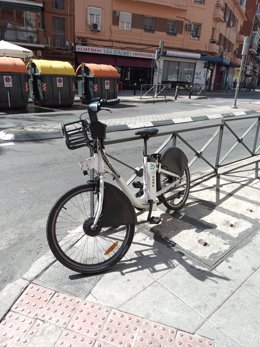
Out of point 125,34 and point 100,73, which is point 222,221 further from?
point 125,34

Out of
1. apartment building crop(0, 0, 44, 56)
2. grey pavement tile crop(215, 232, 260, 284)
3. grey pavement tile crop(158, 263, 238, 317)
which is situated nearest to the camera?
grey pavement tile crop(158, 263, 238, 317)

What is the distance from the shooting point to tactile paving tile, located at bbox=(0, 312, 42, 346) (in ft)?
6.46

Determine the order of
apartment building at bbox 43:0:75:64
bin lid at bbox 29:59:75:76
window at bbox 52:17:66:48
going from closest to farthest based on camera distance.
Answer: bin lid at bbox 29:59:75:76 → apartment building at bbox 43:0:75:64 → window at bbox 52:17:66:48

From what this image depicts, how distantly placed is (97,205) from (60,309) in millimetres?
881

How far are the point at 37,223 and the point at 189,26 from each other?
31.7 m

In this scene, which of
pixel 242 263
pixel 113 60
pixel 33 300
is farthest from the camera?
pixel 113 60

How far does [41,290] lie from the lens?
2.42 m

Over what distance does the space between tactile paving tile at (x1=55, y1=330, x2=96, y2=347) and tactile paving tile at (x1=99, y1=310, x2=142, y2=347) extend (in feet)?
0.29

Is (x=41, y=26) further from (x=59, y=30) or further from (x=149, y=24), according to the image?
(x=149, y=24)

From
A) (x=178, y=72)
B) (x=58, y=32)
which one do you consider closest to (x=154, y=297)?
(x=58, y=32)

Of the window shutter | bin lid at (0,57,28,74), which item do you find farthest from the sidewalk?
the window shutter

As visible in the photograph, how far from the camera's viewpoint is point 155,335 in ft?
6.68

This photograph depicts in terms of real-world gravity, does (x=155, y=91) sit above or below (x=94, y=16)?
below

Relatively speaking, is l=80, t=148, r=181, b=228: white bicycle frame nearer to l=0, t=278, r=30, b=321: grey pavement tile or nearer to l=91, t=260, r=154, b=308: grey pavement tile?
l=91, t=260, r=154, b=308: grey pavement tile
